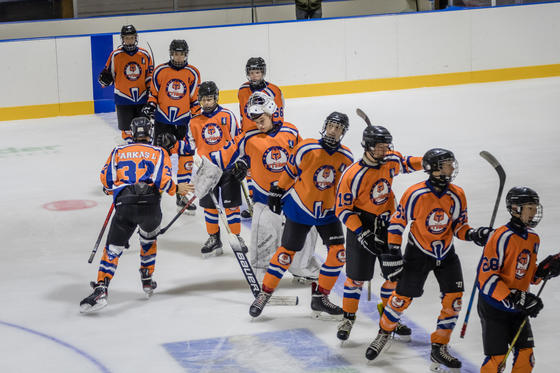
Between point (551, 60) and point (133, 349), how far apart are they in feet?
36.9

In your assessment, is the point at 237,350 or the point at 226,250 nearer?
the point at 237,350

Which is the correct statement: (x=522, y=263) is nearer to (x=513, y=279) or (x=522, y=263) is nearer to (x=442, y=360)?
(x=513, y=279)

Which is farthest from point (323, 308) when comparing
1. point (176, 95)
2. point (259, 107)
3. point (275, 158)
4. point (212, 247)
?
point (176, 95)

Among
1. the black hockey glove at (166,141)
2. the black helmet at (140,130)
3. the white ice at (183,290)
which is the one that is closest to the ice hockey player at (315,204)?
the white ice at (183,290)

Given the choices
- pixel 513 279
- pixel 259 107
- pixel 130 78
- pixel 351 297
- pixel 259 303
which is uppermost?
pixel 130 78

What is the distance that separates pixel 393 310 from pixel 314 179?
1.02 m

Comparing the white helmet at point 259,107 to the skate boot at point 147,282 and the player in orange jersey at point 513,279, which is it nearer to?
the skate boot at point 147,282

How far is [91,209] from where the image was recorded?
9.02 m

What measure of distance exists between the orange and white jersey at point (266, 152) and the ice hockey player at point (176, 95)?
2258 mm

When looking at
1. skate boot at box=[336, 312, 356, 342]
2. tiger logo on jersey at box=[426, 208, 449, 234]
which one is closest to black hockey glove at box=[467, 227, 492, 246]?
tiger logo on jersey at box=[426, 208, 449, 234]

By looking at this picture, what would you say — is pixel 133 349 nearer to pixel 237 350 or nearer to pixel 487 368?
pixel 237 350

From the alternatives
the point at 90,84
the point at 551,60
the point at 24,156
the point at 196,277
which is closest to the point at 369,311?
the point at 196,277

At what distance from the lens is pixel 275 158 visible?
21.6 ft

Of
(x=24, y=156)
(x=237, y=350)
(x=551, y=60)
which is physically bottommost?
(x=237, y=350)
